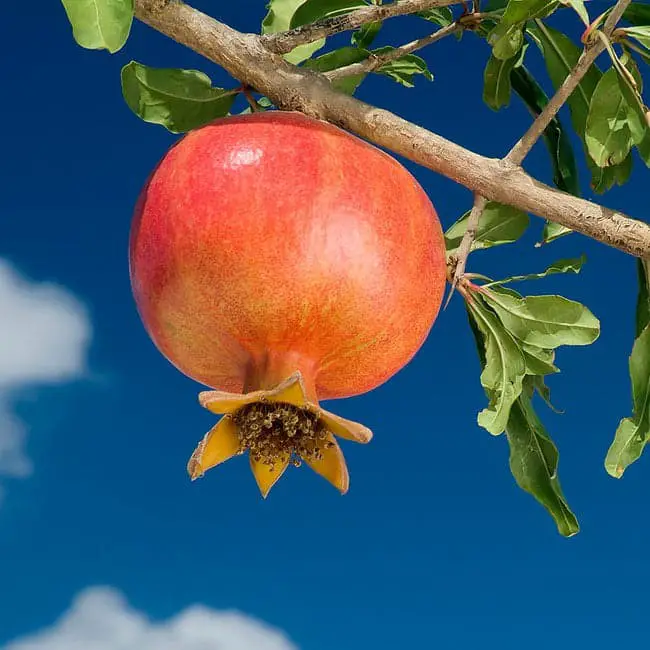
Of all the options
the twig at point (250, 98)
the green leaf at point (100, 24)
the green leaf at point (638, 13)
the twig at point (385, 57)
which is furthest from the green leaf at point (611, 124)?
the green leaf at point (100, 24)

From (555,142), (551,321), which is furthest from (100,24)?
(555,142)

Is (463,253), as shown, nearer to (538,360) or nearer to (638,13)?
(538,360)

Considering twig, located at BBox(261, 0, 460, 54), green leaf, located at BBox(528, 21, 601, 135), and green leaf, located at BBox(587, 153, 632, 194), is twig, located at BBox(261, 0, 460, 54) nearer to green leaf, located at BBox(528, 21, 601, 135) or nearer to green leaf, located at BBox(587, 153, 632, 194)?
green leaf, located at BBox(528, 21, 601, 135)

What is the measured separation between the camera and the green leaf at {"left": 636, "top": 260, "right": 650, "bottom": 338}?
2.54m

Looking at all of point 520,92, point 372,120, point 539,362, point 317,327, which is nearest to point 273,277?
point 317,327

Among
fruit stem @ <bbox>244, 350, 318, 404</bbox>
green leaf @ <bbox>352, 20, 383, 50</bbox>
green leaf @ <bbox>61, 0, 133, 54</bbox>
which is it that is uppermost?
green leaf @ <bbox>352, 20, 383, 50</bbox>

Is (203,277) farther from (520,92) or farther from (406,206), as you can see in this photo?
(520,92)

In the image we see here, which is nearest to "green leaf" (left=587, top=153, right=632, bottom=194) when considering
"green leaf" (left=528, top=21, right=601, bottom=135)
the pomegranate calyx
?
"green leaf" (left=528, top=21, right=601, bottom=135)

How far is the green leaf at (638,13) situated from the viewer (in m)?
2.59

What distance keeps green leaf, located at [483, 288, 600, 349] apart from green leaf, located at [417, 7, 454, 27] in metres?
1.02

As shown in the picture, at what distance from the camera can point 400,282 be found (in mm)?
2023

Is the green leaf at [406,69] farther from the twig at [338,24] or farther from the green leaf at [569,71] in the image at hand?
the twig at [338,24]

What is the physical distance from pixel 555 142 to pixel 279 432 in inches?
52.0

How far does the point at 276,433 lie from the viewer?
6.79ft
